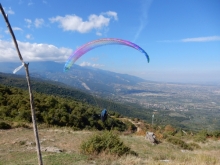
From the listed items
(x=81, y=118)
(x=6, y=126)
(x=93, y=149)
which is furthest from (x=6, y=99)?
(x=93, y=149)

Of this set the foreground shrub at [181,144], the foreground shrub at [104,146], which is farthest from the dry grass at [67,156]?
the foreground shrub at [181,144]

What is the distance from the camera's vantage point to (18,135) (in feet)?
44.5

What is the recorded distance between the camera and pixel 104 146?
29.1 feet

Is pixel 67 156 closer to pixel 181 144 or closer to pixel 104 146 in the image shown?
pixel 104 146

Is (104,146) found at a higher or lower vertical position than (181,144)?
higher

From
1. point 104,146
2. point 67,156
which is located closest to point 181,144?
point 104,146

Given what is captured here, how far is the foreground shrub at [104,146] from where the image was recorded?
8578 mm

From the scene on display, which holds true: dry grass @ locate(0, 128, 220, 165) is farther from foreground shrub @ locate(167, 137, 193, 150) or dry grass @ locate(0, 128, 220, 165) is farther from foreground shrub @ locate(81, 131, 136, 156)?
foreground shrub @ locate(167, 137, 193, 150)

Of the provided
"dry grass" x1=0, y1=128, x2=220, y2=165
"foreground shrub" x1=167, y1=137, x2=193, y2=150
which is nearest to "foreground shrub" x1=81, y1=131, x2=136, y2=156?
"dry grass" x1=0, y1=128, x2=220, y2=165

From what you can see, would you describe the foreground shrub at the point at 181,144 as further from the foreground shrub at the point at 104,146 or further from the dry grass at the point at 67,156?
the foreground shrub at the point at 104,146

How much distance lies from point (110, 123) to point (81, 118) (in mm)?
5839

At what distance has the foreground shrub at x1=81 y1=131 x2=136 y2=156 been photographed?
8.58 metres

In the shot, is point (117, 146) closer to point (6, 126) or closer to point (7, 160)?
point (7, 160)

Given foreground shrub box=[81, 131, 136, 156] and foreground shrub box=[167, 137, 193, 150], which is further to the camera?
foreground shrub box=[167, 137, 193, 150]
